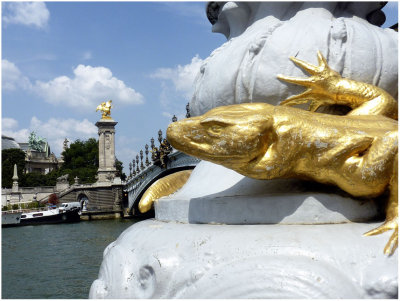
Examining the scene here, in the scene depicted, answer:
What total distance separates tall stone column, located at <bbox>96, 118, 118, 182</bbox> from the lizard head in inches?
1011

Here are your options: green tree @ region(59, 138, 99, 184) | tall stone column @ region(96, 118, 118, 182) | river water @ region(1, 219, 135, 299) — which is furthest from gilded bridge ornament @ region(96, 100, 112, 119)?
river water @ region(1, 219, 135, 299)

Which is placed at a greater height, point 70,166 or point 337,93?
point 70,166

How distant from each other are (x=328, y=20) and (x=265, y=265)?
3.50 feet

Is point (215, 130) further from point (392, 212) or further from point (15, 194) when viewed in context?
point (15, 194)

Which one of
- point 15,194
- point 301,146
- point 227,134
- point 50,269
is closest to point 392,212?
point 301,146

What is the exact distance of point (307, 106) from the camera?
1755 mm

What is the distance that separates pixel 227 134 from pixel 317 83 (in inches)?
20.7

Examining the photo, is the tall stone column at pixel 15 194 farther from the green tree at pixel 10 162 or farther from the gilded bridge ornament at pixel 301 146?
the gilded bridge ornament at pixel 301 146

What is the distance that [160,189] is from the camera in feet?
6.85

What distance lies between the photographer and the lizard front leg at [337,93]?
160 centimetres

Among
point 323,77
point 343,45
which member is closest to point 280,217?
point 323,77

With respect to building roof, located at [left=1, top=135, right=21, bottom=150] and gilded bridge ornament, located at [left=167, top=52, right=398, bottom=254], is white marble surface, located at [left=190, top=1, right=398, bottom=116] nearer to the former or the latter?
gilded bridge ornament, located at [left=167, top=52, right=398, bottom=254]

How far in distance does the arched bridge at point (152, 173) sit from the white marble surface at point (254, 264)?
12.9 meters

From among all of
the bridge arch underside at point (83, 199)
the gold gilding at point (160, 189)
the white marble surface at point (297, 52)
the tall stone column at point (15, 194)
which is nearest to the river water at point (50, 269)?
the gold gilding at point (160, 189)
